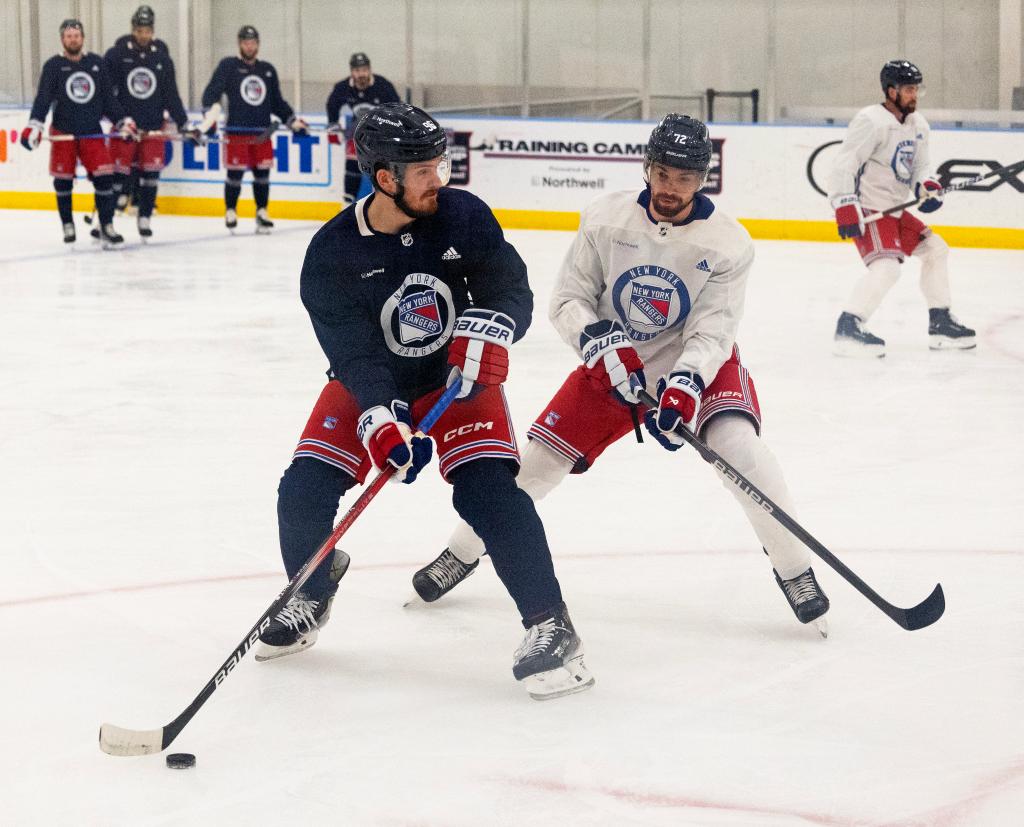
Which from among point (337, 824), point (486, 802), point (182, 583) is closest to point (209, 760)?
point (337, 824)

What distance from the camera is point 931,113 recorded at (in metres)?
10.0

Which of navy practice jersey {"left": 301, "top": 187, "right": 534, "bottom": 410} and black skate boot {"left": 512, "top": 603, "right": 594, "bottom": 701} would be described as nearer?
black skate boot {"left": 512, "top": 603, "right": 594, "bottom": 701}

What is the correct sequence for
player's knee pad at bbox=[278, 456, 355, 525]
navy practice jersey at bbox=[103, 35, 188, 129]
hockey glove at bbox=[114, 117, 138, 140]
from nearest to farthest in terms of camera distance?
player's knee pad at bbox=[278, 456, 355, 525], hockey glove at bbox=[114, 117, 138, 140], navy practice jersey at bbox=[103, 35, 188, 129]

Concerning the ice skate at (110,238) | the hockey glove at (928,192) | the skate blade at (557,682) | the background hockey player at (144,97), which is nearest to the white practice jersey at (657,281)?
the skate blade at (557,682)

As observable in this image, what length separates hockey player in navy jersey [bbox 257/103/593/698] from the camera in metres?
2.33

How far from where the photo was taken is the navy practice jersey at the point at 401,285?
7.91 feet

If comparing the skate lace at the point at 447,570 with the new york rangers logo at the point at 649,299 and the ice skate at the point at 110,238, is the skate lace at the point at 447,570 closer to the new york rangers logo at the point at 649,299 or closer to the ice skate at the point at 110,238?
the new york rangers logo at the point at 649,299

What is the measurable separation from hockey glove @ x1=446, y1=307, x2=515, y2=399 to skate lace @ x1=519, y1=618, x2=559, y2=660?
379 mm

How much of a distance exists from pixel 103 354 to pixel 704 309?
3.37 metres

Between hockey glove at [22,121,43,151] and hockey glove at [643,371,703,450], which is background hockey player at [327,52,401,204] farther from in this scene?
hockey glove at [643,371,703,450]

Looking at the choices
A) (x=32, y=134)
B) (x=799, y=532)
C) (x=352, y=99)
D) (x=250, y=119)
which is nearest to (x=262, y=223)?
(x=250, y=119)

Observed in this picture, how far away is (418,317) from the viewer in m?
2.46

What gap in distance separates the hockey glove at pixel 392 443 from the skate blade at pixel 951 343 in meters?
3.84

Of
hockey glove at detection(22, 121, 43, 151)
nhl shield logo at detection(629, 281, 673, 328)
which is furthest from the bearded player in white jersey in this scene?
hockey glove at detection(22, 121, 43, 151)
